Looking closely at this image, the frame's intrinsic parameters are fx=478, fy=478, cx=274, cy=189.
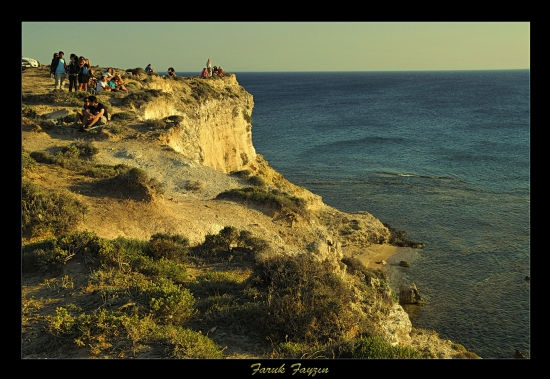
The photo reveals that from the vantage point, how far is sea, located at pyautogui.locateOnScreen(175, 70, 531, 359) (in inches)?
775

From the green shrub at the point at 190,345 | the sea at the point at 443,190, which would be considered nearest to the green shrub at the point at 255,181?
the sea at the point at 443,190

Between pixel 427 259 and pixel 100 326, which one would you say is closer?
pixel 100 326

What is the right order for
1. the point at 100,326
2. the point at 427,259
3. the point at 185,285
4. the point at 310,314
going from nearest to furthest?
the point at 100,326 → the point at 310,314 → the point at 185,285 → the point at 427,259

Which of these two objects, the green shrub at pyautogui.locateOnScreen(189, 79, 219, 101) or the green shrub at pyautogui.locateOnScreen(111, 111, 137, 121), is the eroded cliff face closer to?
the green shrub at pyautogui.locateOnScreen(189, 79, 219, 101)

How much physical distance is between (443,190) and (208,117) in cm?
1901

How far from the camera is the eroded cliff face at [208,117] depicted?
26.0 meters

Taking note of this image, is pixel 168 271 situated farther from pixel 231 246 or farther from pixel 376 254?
pixel 376 254

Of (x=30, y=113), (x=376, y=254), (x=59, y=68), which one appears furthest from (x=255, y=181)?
(x=59, y=68)

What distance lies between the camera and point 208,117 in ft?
106
